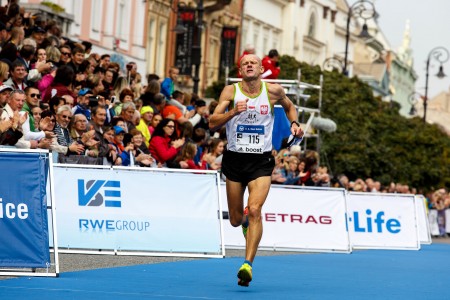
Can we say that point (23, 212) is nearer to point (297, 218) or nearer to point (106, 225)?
point (106, 225)

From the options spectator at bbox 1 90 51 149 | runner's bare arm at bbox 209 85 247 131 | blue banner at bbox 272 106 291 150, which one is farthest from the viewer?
spectator at bbox 1 90 51 149

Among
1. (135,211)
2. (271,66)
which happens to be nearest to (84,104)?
(135,211)

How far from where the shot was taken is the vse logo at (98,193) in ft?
58.0

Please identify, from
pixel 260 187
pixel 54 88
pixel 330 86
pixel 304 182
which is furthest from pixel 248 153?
pixel 330 86

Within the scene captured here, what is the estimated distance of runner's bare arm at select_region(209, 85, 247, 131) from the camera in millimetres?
13757

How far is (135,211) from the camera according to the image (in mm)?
17859

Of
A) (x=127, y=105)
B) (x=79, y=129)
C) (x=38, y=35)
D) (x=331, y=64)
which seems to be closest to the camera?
(x=79, y=129)

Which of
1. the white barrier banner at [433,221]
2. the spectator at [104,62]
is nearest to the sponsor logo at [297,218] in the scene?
the spectator at [104,62]

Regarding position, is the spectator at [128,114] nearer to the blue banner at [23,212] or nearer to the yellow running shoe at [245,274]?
the blue banner at [23,212]

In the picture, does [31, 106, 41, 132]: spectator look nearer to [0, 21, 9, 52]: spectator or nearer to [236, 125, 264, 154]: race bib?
[0, 21, 9, 52]: spectator

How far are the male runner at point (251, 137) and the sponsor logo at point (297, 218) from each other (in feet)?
25.8

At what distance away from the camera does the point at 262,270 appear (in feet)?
55.5

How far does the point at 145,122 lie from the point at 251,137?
32.4ft

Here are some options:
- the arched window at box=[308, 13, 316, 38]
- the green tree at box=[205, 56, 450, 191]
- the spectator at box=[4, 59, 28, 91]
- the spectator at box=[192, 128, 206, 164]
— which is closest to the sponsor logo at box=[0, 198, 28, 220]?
the spectator at box=[4, 59, 28, 91]
